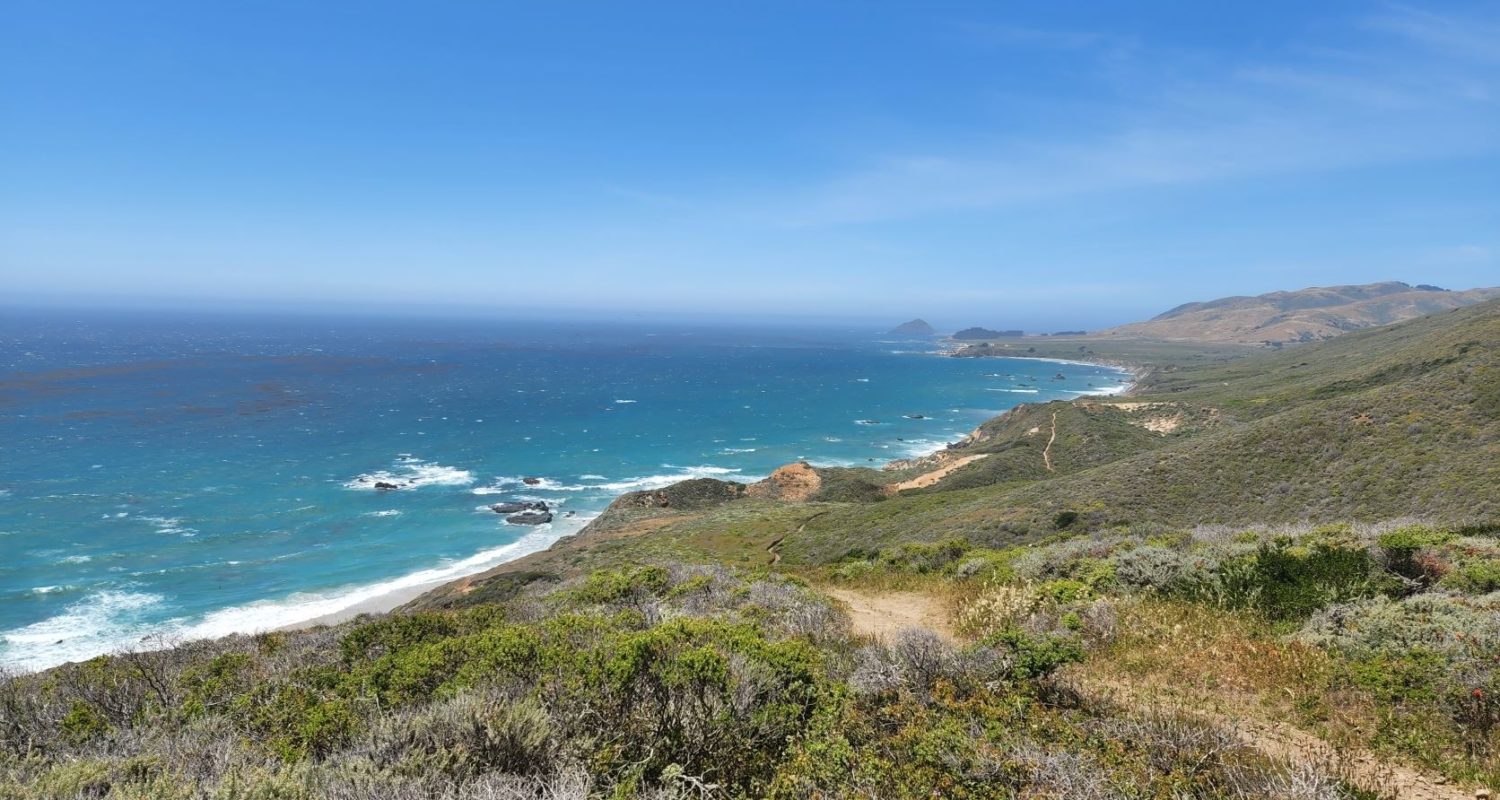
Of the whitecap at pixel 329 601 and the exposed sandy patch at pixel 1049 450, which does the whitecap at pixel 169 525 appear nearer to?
the whitecap at pixel 329 601

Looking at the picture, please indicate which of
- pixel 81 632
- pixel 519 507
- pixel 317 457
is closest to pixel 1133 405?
pixel 519 507

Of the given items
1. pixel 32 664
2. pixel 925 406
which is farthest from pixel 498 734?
pixel 925 406

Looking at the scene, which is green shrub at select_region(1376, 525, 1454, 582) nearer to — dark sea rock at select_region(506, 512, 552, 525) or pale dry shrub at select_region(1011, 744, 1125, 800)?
pale dry shrub at select_region(1011, 744, 1125, 800)

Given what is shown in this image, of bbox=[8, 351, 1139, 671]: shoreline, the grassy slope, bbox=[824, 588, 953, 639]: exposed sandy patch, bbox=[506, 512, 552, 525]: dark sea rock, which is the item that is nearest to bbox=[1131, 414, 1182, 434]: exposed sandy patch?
the grassy slope

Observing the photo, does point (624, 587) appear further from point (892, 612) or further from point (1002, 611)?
point (1002, 611)

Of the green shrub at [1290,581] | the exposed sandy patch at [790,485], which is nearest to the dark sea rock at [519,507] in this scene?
the exposed sandy patch at [790,485]

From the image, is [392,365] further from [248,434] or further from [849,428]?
[849,428]
